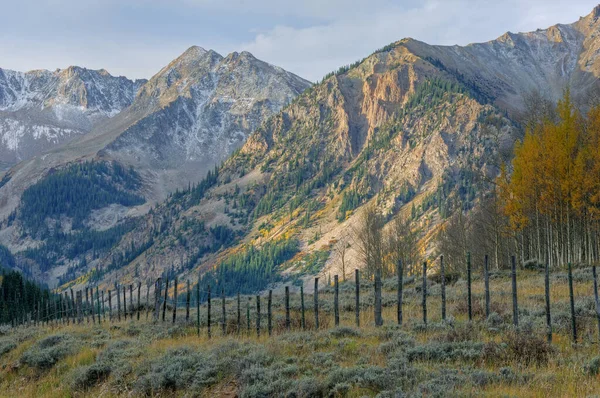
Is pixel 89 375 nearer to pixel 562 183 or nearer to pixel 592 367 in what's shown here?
pixel 592 367

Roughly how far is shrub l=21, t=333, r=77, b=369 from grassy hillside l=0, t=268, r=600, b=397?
43 mm

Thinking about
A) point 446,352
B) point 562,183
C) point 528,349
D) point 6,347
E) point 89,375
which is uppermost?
point 562,183

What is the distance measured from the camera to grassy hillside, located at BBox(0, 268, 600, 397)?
11.2 metres

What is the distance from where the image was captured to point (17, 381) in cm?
1873

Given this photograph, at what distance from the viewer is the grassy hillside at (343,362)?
1116 cm

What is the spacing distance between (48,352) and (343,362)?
1265cm

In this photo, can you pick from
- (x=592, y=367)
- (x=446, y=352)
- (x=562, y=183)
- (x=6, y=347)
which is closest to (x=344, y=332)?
(x=446, y=352)

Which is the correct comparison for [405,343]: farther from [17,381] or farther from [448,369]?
[17,381]

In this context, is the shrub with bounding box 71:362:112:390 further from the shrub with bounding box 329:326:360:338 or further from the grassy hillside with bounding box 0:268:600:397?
the shrub with bounding box 329:326:360:338

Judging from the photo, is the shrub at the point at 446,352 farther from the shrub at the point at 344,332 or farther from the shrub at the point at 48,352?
the shrub at the point at 48,352

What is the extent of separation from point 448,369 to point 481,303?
1164 cm

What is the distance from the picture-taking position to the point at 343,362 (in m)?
13.7

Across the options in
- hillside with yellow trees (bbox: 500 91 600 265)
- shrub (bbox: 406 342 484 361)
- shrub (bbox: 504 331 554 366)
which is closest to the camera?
shrub (bbox: 504 331 554 366)

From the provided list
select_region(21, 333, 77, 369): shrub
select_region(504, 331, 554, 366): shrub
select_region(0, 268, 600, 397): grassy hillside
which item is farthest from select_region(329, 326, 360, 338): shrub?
select_region(21, 333, 77, 369): shrub
